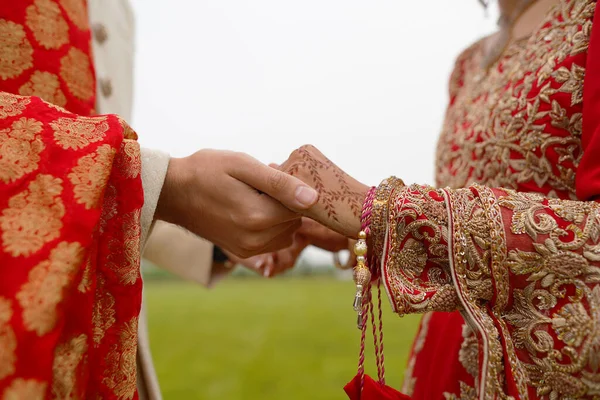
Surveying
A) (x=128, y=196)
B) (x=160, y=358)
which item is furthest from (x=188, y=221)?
(x=160, y=358)

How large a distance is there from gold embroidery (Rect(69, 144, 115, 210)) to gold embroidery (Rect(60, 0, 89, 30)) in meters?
0.51

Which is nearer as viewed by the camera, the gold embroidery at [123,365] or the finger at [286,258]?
the gold embroidery at [123,365]

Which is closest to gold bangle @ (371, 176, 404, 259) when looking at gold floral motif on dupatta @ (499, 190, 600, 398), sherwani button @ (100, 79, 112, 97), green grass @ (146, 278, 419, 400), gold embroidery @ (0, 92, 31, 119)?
gold floral motif on dupatta @ (499, 190, 600, 398)

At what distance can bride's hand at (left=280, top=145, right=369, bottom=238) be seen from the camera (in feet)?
3.35

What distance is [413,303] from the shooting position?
2.76ft

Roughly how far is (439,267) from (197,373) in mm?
5472

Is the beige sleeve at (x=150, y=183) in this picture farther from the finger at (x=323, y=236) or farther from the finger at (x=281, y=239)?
the finger at (x=323, y=236)

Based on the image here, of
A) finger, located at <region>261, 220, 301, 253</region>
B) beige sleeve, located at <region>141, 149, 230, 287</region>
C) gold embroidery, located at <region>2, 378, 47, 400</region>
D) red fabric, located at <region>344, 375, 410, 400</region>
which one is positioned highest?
finger, located at <region>261, 220, 301, 253</region>

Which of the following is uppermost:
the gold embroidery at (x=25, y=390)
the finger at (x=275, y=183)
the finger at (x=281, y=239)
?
the finger at (x=275, y=183)

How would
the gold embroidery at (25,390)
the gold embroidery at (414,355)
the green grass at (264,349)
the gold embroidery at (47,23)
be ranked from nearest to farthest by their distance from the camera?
the gold embroidery at (25,390) < the gold embroidery at (47,23) < the gold embroidery at (414,355) < the green grass at (264,349)

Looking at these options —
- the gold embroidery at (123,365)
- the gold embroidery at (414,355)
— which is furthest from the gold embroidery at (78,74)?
the gold embroidery at (414,355)

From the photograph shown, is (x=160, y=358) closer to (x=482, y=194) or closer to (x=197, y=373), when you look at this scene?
(x=197, y=373)

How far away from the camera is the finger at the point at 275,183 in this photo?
1.03 m

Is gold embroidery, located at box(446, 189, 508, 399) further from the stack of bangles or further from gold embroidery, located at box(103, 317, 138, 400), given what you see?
gold embroidery, located at box(103, 317, 138, 400)
